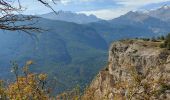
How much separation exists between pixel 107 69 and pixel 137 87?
449ft

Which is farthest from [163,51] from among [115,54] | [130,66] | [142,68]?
[130,66]

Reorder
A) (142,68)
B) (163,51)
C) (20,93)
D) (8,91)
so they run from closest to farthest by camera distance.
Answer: (20,93), (8,91), (163,51), (142,68)

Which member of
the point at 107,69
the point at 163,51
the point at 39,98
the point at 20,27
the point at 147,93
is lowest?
the point at 107,69

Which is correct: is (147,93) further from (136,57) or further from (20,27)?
(136,57)

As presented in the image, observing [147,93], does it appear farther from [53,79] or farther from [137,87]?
[53,79]

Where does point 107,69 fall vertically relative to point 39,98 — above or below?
below

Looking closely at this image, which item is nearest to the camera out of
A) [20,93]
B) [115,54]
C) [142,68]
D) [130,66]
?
[130,66]

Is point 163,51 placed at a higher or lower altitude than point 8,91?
lower

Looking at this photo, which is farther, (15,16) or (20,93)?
(20,93)

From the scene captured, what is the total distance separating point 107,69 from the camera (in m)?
152

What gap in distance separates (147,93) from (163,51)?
3818 inches

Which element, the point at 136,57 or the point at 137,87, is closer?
the point at 137,87

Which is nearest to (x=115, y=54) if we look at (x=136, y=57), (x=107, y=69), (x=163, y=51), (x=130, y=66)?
(x=107, y=69)

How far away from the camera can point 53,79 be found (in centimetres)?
2806
